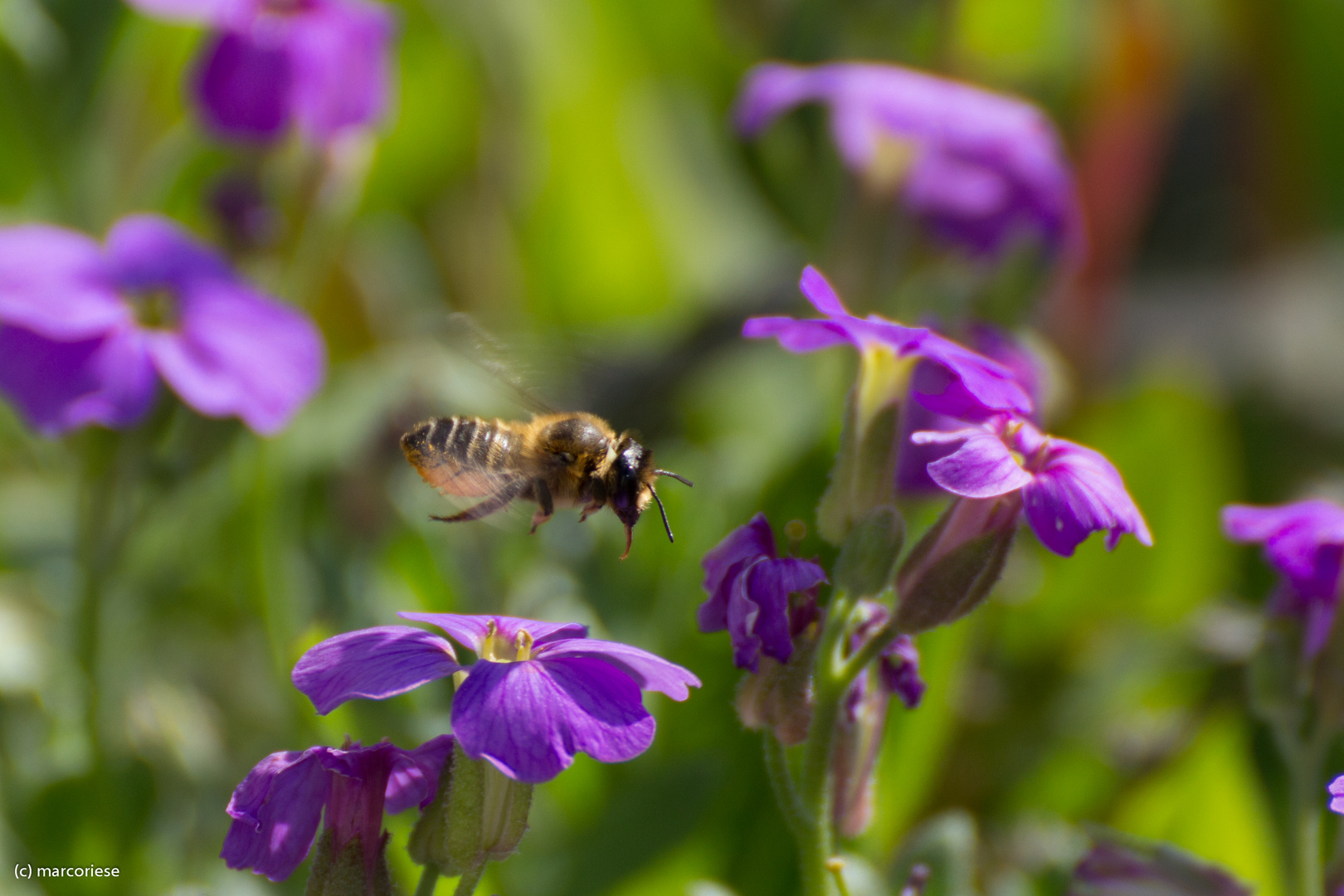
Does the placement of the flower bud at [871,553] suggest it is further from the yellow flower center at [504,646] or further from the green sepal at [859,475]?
the yellow flower center at [504,646]

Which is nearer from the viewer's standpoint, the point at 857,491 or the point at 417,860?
the point at 417,860

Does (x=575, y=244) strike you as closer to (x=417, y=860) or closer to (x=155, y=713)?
(x=155, y=713)

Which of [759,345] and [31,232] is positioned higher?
[31,232]

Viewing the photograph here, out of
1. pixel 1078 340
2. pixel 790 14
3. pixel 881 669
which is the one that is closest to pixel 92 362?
pixel 881 669

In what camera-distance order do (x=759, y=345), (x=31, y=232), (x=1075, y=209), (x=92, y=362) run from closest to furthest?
(x=92, y=362) → (x=31, y=232) → (x=1075, y=209) → (x=759, y=345)

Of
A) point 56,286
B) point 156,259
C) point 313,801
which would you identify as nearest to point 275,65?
point 156,259

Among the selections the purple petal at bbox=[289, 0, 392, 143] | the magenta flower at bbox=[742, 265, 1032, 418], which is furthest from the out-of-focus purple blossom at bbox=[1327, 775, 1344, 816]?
the purple petal at bbox=[289, 0, 392, 143]

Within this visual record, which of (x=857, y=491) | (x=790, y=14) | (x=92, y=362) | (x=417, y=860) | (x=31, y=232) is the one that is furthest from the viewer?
(x=790, y=14)

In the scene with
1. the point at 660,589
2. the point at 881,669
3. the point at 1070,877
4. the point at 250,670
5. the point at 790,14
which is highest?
the point at 790,14
